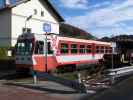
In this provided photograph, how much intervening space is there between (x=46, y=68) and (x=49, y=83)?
418 cm

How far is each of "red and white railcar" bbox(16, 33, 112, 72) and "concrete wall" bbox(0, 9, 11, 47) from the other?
58.9ft

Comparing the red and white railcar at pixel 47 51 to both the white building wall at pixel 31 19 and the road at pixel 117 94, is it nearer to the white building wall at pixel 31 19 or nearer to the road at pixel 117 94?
the road at pixel 117 94

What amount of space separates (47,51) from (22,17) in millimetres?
23305

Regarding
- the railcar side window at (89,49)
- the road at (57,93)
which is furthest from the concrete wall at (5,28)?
the road at (57,93)

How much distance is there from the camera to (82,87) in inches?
582

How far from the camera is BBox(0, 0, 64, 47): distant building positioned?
42.9 m

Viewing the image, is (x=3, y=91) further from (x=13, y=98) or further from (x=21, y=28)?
(x=21, y=28)

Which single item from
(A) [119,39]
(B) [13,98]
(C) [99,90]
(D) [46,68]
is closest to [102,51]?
(A) [119,39]

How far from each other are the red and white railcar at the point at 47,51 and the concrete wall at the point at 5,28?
17966 mm

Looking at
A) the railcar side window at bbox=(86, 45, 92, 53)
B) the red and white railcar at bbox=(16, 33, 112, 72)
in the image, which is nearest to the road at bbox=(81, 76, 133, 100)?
the red and white railcar at bbox=(16, 33, 112, 72)

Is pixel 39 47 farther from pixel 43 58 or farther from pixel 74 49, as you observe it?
pixel 74 49

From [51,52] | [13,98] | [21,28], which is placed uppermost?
[21,28]

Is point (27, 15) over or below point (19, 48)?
over

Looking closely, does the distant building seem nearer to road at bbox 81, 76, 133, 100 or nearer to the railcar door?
the railcar door
